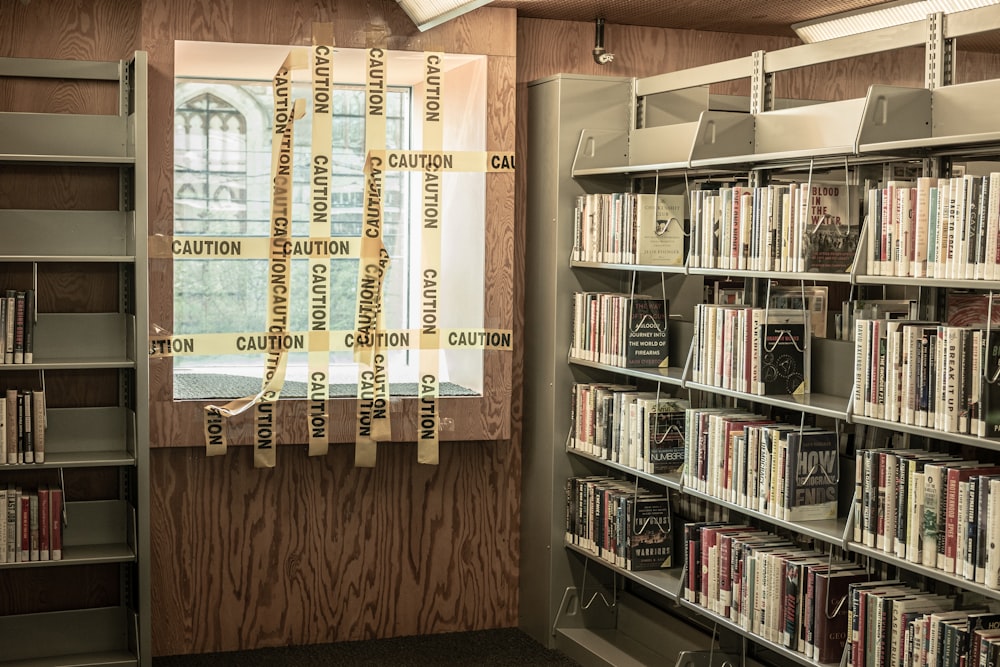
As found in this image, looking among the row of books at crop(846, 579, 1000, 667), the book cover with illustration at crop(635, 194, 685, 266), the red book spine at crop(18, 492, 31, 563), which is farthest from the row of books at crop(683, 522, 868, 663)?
the red book spine at crop(18, 492, 31, 563)

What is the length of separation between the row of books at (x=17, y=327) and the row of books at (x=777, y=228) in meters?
2.47

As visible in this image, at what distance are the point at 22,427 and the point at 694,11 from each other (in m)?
3.23

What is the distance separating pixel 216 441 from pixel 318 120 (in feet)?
4.54

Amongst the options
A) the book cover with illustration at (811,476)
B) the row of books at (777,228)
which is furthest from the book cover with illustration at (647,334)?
the book cover with illustration at (811,476)

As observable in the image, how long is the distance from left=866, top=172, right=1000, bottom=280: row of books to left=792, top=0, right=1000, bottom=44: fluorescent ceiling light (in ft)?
4.94

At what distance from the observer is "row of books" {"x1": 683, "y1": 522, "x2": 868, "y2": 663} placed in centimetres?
347

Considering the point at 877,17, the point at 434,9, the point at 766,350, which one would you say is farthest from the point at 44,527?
Answer: the point at 877,17

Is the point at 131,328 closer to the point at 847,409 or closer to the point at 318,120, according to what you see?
the point at 318,120

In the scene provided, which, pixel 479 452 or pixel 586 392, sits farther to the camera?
pixel 479 452

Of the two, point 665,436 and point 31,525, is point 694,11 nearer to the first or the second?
point 665,436

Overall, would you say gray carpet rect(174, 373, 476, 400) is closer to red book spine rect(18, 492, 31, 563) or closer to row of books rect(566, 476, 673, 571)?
red book spine rect(18, 492, 31, 563)

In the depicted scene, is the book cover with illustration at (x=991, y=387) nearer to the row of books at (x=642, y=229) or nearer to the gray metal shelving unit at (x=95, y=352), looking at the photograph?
the row of books at (x=642, y=229)

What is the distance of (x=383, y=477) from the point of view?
16.8 ft

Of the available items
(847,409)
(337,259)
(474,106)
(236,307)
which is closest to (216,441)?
(236,307)
